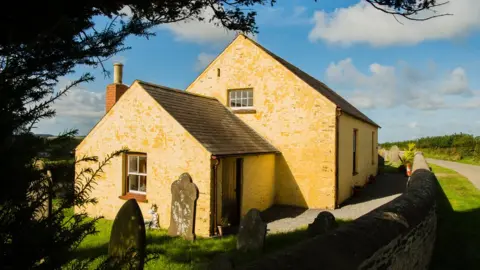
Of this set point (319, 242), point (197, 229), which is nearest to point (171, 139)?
point (197, 229)

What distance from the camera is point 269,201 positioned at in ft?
49.7

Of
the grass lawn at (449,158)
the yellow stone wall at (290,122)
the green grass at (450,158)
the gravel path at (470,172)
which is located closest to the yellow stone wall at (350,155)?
the yellow stone wall at (290,122)

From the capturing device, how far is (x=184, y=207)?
1009 cm

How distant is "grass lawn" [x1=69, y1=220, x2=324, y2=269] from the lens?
775 cm

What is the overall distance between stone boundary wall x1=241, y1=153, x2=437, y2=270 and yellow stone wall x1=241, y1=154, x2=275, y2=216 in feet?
23.1

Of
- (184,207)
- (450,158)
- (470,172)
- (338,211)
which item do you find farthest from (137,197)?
(450,158)

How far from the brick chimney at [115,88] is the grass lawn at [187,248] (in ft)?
19.8

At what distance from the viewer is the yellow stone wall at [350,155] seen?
1546 centimetres

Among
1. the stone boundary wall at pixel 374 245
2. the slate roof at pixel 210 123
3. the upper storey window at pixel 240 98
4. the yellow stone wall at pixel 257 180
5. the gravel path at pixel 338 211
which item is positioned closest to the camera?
the stone boundary wall at pixel 374 245

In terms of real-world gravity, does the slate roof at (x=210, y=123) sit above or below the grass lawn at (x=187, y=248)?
above

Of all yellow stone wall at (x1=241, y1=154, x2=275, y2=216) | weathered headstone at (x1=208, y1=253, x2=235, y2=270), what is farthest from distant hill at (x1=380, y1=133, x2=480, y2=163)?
weathered headstone at (x1=208, y1=253, x2=235, y2=270)

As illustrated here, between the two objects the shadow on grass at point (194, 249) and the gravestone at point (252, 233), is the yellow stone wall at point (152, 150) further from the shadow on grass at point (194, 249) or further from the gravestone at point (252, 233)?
the gravestone at point (252, 233)

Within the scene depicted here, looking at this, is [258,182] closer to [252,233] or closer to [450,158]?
[252,233]

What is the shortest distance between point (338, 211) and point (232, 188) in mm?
4411
